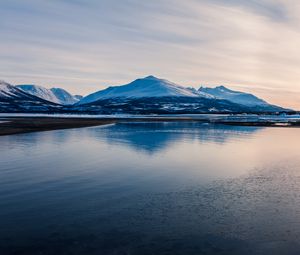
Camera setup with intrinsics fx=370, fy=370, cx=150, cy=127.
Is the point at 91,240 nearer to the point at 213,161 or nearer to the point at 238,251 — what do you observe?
the point at 238,251

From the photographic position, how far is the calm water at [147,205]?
1248 centimetres

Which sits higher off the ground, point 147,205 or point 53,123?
point 53,123

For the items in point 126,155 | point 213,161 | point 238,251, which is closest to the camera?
point 238,251

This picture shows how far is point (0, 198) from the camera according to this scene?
1803cm

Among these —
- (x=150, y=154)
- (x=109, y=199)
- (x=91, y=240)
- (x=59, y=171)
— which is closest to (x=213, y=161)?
(x=150, y=154)

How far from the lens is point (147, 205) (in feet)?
56.2

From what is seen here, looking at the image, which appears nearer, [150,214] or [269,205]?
[150,214]

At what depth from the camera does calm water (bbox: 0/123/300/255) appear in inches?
492

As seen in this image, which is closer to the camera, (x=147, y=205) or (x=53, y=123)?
(x=147, y=205)

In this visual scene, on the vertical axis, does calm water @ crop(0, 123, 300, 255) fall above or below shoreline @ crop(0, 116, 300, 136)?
below

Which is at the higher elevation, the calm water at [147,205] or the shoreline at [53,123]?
the shoreline at [53,123]

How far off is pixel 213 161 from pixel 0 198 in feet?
60.8

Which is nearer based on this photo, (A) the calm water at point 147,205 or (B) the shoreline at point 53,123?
(A) the calm water at point 147,205

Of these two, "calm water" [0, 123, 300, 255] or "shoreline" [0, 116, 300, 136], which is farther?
"shoreline" [0, 116, 300, 136]
